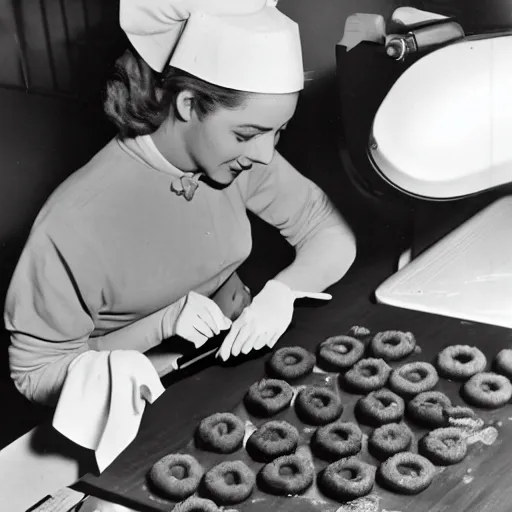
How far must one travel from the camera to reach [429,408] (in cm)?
109

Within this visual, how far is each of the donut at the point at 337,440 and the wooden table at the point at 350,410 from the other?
5 centimetres

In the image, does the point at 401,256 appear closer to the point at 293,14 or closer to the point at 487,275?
the point at 487,275

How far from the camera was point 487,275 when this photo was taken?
145 centimetres

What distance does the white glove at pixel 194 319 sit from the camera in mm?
1140

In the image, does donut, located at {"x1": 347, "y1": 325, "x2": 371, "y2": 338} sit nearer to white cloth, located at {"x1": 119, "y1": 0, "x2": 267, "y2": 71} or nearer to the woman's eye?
the woman's eye

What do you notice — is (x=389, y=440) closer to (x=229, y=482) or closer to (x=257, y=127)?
(x=229, y=482)

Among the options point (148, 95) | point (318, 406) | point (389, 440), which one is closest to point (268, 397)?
point (318, 406)

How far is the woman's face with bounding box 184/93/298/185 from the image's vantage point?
1066 millimetres

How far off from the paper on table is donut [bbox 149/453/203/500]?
0.75 m

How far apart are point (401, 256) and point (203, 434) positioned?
656 millimetres

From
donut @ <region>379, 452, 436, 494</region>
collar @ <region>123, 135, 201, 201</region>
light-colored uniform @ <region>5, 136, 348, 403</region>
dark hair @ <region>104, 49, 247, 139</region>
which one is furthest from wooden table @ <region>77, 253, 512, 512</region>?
dark hair @ <region>104, 49, 247, 139</region>

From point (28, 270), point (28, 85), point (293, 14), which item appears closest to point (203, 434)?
point (28, 270)

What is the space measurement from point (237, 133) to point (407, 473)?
0.52 meters

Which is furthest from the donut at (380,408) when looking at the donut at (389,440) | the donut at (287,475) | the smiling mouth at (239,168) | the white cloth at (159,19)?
the white cloth at (159,19)
